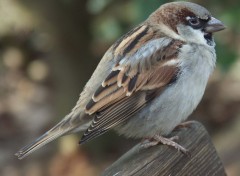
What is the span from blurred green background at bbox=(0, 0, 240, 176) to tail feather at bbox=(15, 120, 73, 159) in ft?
6.38

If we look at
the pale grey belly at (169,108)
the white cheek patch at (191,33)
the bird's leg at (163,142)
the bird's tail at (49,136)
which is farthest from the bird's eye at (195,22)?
the bird's tail at (49,136)

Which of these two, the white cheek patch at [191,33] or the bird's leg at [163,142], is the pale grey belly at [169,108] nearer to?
the bird's leg at [163,142]

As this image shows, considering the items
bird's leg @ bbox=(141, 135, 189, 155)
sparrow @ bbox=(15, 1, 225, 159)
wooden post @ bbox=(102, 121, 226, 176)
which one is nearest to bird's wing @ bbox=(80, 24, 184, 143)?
sparrow @ bbox=(15, 1, 225, 159)

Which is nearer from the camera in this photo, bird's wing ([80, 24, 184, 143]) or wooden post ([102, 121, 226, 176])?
wooden post ([102, 121, 226, 176])

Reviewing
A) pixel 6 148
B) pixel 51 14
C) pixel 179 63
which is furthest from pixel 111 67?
pixel 6 148

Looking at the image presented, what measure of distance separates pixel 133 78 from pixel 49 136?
0.56 m

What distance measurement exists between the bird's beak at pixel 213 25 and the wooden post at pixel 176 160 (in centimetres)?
89

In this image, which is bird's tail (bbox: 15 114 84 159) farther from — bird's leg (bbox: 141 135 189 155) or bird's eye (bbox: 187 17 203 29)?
bird's eye (bbox: 187 17 203 29)

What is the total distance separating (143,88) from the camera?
379 cm

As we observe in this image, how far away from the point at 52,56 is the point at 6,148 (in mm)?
1156

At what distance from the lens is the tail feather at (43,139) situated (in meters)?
3.52

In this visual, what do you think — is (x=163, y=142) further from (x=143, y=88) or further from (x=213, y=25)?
(x=213, y=25)

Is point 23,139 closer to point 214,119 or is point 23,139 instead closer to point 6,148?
point 6,148

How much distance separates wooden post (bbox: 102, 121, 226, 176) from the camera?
262 cm
